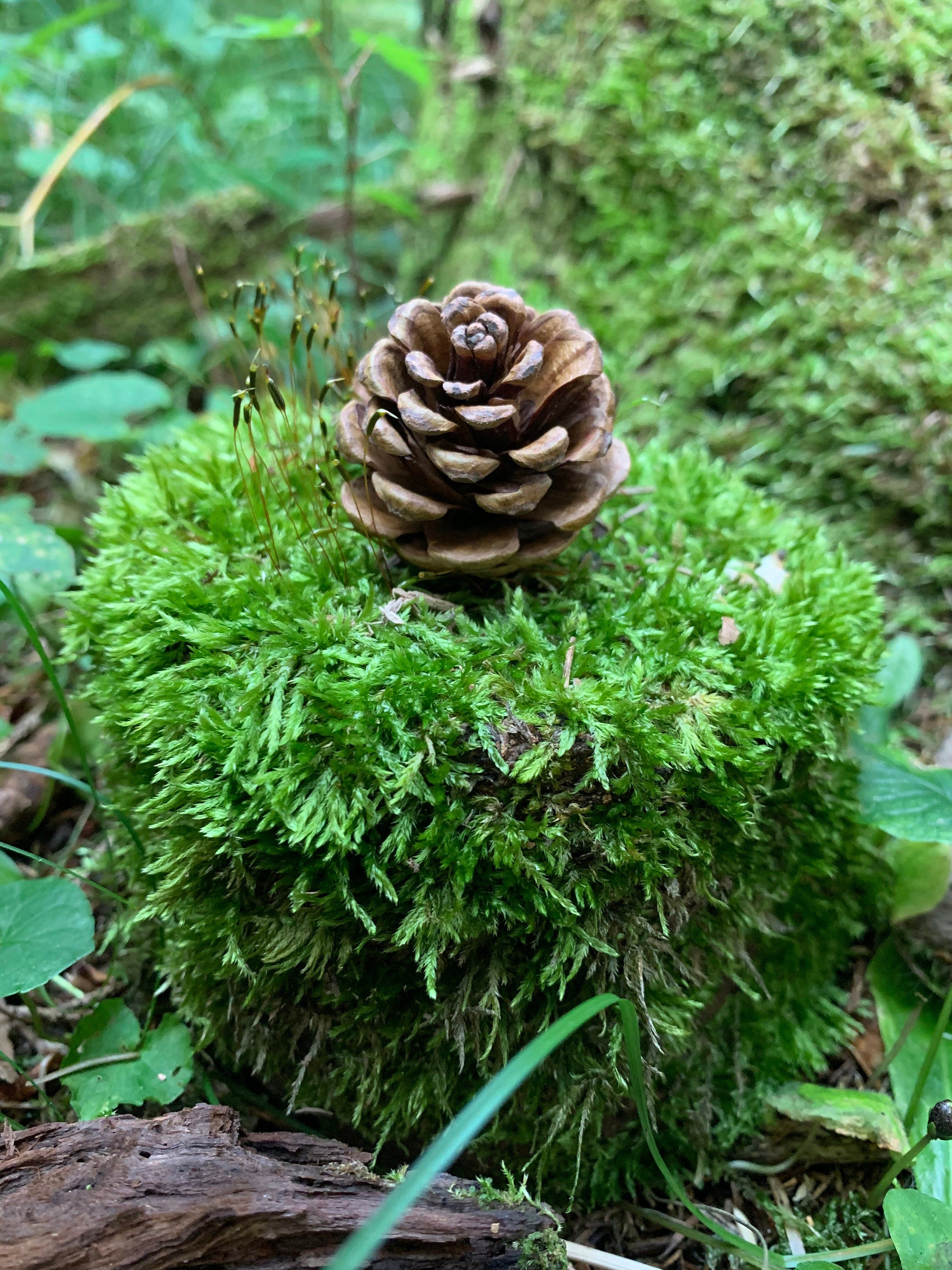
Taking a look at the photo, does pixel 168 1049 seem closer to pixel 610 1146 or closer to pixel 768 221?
pixel 610 1146

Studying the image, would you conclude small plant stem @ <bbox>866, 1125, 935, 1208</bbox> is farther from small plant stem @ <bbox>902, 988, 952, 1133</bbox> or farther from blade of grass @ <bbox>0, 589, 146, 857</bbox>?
blade of grass @ <bbox>0, 589, 146, 857</bbox>

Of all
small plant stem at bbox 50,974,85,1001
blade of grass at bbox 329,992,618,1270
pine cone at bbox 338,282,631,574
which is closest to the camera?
blade of grass at bbox 329,992,618,1270

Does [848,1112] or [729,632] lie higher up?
[729,632]

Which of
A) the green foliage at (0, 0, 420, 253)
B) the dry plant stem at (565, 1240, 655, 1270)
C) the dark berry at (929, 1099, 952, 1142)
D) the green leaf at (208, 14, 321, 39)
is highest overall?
the green foliage at (0, 0, 420, 253)

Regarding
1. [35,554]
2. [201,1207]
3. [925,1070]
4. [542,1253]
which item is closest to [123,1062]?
[201,1207]

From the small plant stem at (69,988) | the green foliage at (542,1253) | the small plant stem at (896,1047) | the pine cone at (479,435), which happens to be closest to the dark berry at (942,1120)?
the small plant stem at (896,1047)

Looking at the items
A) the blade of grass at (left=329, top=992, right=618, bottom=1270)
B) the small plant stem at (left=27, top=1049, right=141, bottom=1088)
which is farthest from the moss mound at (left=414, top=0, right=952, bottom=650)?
the small plant stem at (left=27, top=1049, right=141, bottom=1088)

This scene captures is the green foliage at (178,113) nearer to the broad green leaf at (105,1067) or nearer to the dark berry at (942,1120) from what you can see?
the broad green leaf at (105,1067)

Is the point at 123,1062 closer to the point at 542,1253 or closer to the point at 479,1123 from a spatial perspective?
the point at 542,1253
